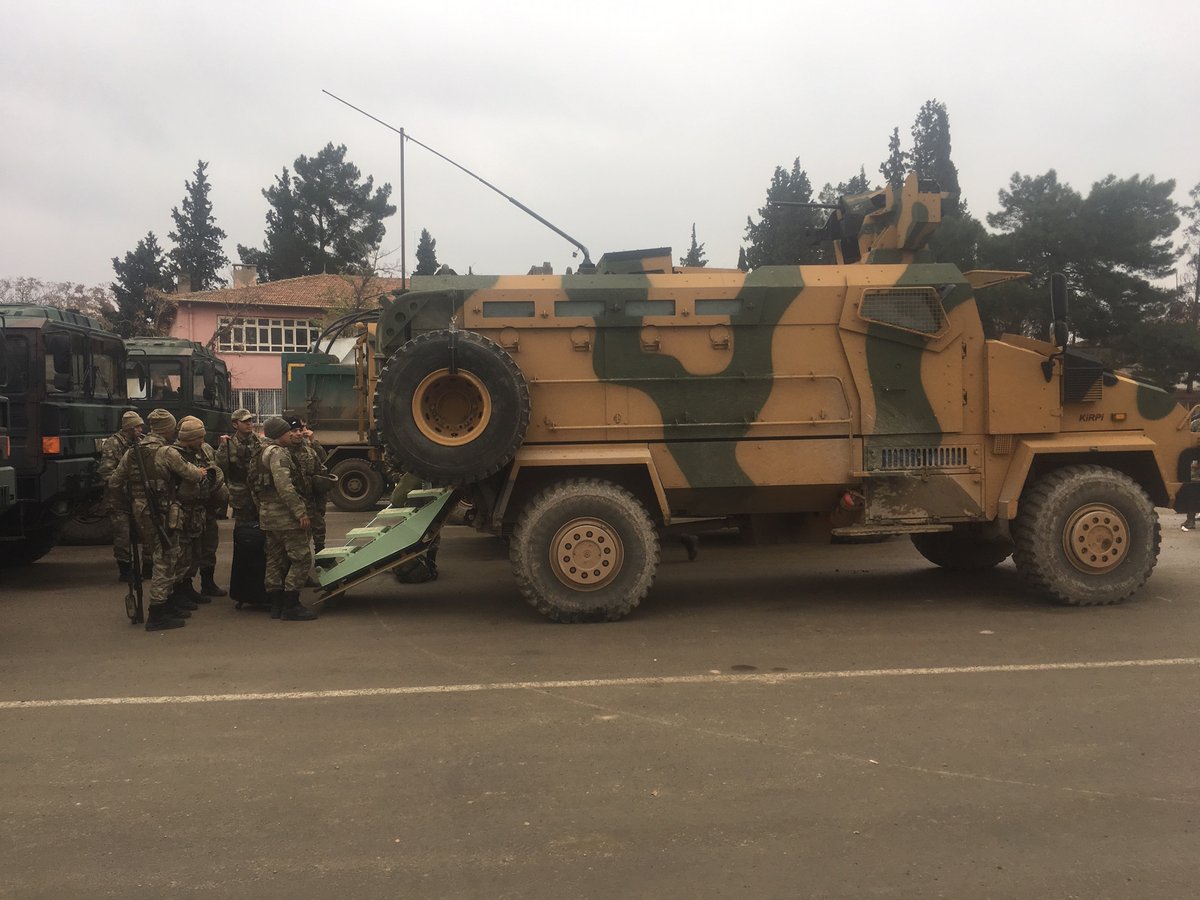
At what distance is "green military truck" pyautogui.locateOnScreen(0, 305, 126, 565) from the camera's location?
8.99 metres

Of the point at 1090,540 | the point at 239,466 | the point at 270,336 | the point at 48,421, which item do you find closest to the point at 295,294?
the point at 270,336

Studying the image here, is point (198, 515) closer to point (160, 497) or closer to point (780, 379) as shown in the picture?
point (160, 497)

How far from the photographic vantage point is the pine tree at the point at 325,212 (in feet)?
186

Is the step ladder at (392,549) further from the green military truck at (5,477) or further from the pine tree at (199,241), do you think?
the pine tree at (199,241)

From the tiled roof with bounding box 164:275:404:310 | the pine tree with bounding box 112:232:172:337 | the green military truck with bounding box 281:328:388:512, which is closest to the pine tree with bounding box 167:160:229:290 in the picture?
the pine tree with bounding box 112:232:172:337

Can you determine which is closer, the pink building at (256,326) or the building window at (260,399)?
the building window at (260,399)

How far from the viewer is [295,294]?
41.4 meters

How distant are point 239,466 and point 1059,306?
272 inches

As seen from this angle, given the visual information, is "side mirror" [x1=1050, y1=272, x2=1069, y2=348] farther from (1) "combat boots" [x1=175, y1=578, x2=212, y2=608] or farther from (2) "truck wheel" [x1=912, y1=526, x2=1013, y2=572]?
(1) "combat boots" [x1=175, y1=578, x2=212, y2=608]

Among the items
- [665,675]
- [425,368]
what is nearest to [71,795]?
[665,675]

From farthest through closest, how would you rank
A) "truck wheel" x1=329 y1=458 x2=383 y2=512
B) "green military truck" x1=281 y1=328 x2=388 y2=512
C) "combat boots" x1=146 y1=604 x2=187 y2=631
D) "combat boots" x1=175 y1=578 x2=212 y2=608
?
"truck wheel" x1=329 y1=458 x2=383 y2=512 → "green military truck" x1=281 y1=328 x2=388 y2=512 → "combat boots" x1=175 y1=578 x2=212 y2=608 → "combat boots" x1=146 y1=604 x2=187 y2=631

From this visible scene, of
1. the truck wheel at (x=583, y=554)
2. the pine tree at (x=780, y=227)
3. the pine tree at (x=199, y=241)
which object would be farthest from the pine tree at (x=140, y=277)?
the truck wheel at (x=583, y=554)

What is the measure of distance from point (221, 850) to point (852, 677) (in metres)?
3.57

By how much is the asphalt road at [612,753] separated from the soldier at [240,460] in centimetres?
128
